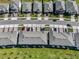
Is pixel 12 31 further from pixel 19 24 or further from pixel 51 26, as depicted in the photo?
pixel 51 26

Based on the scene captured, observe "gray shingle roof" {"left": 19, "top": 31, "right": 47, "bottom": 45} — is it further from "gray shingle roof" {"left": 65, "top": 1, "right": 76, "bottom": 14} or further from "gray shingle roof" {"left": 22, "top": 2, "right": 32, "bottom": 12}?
"gray shingle roof" {"left": 65, "top": 1, "right": 76, "bottom": 14}

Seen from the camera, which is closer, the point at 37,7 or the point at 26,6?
the point at 37,7

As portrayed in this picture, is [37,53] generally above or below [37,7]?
below

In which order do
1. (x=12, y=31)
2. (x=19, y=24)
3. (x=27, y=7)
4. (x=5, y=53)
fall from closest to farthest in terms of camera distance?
(x=5, y=53)
(x=12, y=31)
(x=19, y=24)
(x=27, y=7)

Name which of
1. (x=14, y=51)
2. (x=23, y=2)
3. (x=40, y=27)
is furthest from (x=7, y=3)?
(x=14, y=51)

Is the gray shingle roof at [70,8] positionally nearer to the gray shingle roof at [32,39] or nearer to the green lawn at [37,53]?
the gray shingle roof at [32,39]

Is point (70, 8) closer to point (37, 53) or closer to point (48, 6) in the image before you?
point (48, 6)

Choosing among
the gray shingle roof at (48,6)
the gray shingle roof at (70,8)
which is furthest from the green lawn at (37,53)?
the gray shingle roof at (48,6)

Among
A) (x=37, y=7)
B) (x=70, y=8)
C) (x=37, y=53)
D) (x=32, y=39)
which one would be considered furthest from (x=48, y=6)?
(x=37, y=53)

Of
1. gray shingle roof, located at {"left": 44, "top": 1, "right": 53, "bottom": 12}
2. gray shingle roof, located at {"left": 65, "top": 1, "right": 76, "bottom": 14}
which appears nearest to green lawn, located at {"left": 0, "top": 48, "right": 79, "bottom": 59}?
gray shingle roof, located at {"left": 65, "top": 1, "right": 76, "bottom": 14}
